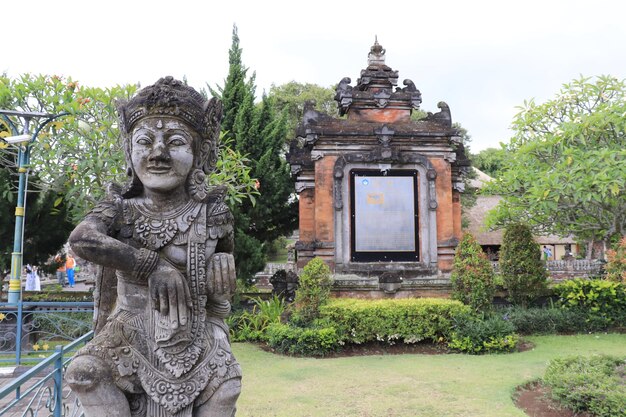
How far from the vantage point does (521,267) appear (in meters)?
11.5

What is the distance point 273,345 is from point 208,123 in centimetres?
720

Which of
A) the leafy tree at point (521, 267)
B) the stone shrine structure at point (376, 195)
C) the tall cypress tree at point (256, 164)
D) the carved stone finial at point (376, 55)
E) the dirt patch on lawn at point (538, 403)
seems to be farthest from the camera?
the tall cypress tree at point (256, 164)

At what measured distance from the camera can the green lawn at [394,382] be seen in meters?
5.86

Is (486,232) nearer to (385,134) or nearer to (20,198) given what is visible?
(385,134)

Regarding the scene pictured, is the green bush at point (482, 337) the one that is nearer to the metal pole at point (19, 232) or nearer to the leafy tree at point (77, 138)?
the leafy tree at point (77, 138)

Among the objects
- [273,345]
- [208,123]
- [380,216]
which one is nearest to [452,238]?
[380,216]

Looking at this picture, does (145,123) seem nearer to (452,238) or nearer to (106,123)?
(106,123)

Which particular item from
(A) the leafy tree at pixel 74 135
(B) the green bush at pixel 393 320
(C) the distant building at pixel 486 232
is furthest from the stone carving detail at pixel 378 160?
(C) the distant building at pixel 486 232

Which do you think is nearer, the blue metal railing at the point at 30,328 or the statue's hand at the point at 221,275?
the statue's hand at the point at 221,275

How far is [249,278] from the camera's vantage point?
13.2 metres

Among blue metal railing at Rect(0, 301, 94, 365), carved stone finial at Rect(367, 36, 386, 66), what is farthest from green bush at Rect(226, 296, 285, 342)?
carved stone finial at Rect(367, 36, 386, 66)

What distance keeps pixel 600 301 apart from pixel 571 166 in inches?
129

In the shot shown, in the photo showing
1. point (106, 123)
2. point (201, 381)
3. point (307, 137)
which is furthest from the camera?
point (307, 137)

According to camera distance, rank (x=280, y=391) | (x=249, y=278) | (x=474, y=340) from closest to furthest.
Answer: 1. (x=280, y=391)
2. (x=474, y=340)
3. (x=249, y=278)
